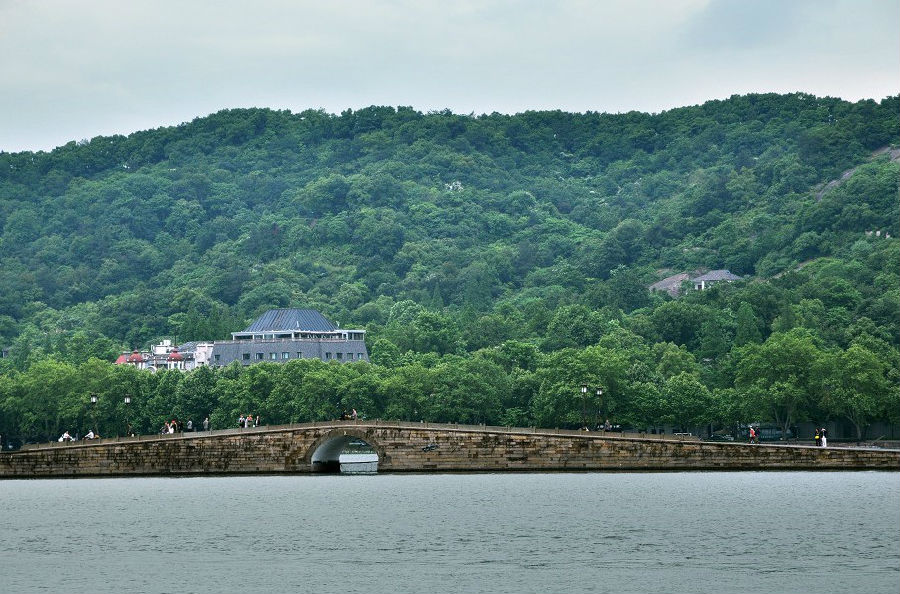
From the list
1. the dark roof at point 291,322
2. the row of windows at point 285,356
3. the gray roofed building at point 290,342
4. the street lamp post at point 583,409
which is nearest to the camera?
the street lamp post at point 583,409

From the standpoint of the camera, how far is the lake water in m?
54.7

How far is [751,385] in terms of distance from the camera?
125m

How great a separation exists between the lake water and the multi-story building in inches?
3092

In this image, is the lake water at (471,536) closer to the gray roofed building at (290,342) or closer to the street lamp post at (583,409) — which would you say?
the street lamp post at (583,409)

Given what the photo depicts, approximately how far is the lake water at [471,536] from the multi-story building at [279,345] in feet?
258

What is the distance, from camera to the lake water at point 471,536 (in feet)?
179

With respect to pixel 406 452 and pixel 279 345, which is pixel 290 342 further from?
pixel 406 452

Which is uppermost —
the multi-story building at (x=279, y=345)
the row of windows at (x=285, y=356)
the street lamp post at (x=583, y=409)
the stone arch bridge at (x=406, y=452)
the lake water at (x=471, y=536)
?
the multi-story building at (x=279, y=345)

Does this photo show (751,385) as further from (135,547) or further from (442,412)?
(135,547)

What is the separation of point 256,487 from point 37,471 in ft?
66.1

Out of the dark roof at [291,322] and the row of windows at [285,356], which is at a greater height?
the dark roof at [291,322]

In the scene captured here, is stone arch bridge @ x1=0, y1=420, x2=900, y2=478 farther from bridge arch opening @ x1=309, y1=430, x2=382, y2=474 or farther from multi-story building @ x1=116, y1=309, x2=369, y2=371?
multi-story building @ x1=116, y1=309, x2=369, y2=371

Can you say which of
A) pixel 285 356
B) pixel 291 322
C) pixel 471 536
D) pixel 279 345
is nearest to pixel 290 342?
pixel 279 345

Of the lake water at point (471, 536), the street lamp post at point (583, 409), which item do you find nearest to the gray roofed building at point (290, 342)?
the street lamp post at point (583, 409)
